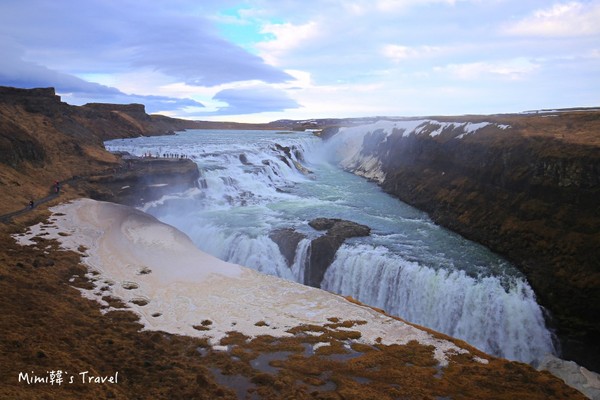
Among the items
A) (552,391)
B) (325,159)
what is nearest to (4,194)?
(552,391)


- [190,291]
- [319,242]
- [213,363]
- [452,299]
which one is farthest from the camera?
[319,242]

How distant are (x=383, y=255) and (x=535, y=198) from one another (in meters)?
9.68

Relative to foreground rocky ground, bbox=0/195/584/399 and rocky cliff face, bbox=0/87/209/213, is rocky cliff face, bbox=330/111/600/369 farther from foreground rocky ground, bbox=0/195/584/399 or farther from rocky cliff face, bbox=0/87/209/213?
rocky cliff face, bbox=0/87/209/213

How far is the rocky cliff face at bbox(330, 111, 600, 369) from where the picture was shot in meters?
17.4

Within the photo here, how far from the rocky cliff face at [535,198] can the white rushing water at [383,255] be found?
1139 mm

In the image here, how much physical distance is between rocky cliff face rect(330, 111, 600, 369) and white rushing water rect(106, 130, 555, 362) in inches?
44.8

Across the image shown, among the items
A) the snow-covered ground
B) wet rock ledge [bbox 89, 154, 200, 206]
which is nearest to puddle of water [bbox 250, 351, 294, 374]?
the snow-covered ground

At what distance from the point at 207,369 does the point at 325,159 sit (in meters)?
60.0

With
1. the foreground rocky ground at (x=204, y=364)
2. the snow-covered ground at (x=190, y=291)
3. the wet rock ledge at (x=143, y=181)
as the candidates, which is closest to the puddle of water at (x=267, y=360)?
the foreground rocky ground at (x=204, y=364)

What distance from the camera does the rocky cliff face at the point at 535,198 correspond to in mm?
17406

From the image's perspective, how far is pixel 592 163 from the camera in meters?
20.5

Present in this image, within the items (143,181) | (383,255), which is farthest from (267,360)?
(143,181)

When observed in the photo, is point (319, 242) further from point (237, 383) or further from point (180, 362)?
point (237, 383)

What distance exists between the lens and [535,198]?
22.8 metres
